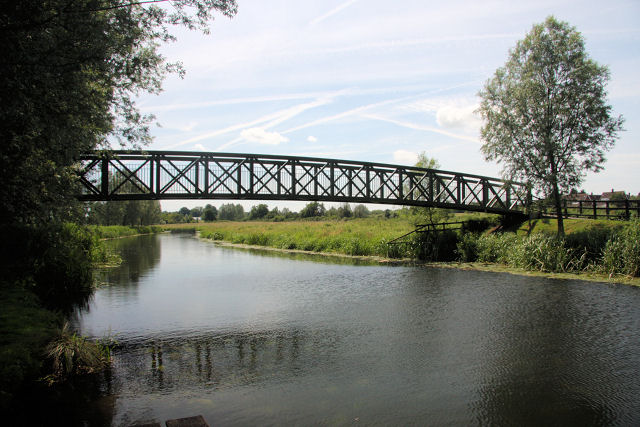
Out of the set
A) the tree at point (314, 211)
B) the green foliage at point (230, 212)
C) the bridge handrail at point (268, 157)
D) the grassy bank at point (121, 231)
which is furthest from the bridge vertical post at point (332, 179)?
the green foliage at point (230, 212)

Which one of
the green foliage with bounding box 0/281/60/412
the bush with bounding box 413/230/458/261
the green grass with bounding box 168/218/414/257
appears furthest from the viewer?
the green grass with bounding box 168/218/414/257

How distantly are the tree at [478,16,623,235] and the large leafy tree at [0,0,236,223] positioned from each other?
23.3m

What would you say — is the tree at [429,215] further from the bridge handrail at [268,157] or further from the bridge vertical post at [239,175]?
the bridge vertical post at [239,175]

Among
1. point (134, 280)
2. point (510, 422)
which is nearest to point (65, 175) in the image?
point (134, 280)

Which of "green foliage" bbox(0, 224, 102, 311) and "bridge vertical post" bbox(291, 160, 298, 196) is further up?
"bridge vertical post" bbox(291, 160, 298, 196)

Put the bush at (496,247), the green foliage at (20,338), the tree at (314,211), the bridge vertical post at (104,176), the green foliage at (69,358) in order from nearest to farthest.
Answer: the green foliage at (20,338) < the green foliage at (69,358) < the bridge vertical post at (104,176) < the bush at (496,247) < the tree at (314,211)

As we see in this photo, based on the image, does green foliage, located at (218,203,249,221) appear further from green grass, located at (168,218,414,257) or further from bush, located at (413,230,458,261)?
bush, located at (413,230,458,261)

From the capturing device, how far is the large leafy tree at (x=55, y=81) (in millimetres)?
9797

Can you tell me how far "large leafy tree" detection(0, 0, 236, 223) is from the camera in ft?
32.1

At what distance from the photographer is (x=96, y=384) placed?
9375mm

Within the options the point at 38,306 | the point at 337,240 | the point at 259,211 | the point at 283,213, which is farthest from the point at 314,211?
the point at 38,306

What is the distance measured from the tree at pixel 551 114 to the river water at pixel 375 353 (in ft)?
33.4

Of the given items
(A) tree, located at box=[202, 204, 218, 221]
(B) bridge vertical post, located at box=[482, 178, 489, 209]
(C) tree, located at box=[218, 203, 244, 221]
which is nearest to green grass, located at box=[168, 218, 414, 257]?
(B) bridge vertical post, located at box=[482, 178, 489, 209]

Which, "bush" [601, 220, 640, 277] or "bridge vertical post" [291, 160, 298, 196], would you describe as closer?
"bush" [601, 220, 640, 277]
